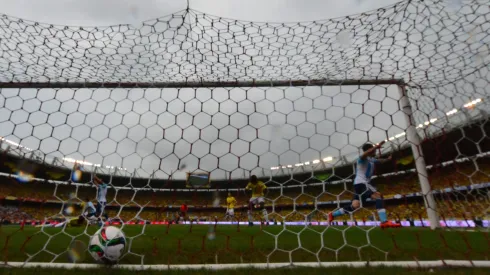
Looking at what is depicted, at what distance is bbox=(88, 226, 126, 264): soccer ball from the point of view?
7.15 feet

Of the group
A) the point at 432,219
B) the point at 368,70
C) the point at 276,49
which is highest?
the point at 276,49

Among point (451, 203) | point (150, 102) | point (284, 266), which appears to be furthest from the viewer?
point (451, 203)

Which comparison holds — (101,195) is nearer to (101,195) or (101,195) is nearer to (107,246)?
(101,195)

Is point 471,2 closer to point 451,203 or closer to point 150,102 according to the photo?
point 451,203

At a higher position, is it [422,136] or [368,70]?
[368,70]

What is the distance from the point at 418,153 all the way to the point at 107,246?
12.8 feet

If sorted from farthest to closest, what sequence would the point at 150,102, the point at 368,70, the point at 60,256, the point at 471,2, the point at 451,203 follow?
the point at 451,203
the point at 368,70
the point at 150,102
the point at 471,2
the point at 60,256

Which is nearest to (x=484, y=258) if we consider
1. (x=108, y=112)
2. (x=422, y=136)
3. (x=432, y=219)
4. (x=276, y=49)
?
(x=422, y=136)

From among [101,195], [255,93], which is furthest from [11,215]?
[255,93]

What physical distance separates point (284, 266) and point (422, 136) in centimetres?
270

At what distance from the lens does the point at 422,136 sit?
3.55 metres

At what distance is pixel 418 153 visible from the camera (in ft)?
12.5

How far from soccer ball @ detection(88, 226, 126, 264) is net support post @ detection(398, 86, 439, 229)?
351 cm

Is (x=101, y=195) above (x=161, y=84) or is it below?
below
